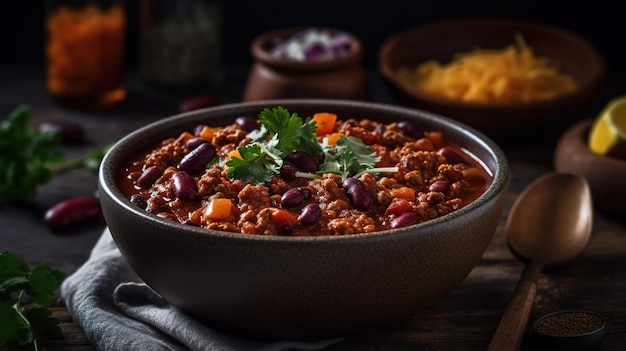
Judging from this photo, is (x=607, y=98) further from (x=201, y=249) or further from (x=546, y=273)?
(x=201, y=249)

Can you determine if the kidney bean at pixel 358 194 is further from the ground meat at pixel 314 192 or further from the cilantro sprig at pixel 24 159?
the cilantro sprig at pixel 24 159

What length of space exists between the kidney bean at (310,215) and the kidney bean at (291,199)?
74mm

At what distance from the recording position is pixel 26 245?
148 inches

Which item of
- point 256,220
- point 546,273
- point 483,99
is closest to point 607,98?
point 483,99

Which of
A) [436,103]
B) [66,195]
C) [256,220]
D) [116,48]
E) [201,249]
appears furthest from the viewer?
[116,48]

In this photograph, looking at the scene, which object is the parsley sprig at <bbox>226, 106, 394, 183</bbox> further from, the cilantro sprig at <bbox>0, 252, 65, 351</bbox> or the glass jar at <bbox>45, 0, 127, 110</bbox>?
the glass jar at <bbox>45, 0, 127, 110</bbox>

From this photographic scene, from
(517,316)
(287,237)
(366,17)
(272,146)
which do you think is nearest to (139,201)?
(272,146)

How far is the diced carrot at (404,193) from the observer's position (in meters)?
2.88

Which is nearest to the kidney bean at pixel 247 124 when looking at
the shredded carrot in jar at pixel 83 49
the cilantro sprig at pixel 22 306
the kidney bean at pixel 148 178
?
the kidney bean at pixel 148 178

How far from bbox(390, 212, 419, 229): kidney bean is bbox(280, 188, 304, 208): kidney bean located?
29 cm

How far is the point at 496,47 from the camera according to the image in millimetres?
5703

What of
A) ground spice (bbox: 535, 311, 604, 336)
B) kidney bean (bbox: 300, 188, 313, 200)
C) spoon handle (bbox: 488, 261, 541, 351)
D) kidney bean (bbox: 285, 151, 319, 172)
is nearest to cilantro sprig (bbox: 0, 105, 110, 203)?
kidney bean (bbox: 285, 151, 319, 172)

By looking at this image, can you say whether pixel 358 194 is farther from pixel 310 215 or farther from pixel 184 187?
pixel 184 187

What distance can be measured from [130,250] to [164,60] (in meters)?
3.09
